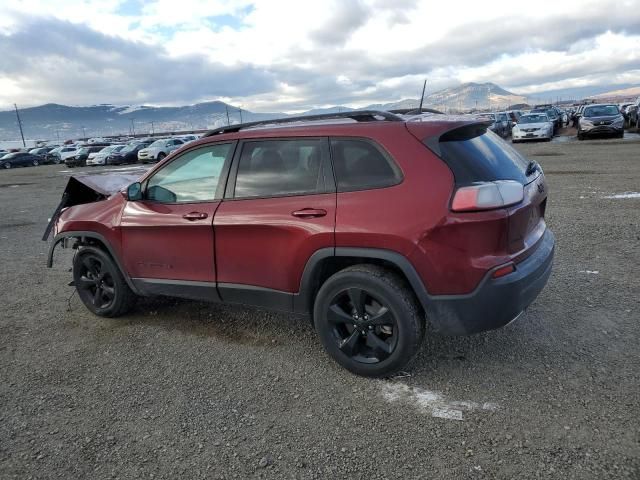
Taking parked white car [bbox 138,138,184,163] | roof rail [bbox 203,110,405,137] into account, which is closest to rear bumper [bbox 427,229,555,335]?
roof rail [bbox 203,110,405,137]

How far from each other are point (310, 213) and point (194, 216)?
1.06 m

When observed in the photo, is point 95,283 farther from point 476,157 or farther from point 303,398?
point 476,157

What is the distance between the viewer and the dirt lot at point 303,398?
8.30ft

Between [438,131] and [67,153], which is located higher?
[438,131]

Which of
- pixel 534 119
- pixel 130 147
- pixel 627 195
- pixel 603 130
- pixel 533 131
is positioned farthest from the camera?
pixel 130 147

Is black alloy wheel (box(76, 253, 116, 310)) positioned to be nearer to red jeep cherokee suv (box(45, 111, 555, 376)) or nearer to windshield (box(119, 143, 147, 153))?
red jeep cherokee suv (box(45, 111, 555, 376))

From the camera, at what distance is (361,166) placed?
3148 millimetres

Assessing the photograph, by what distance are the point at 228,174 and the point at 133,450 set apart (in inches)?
77.9

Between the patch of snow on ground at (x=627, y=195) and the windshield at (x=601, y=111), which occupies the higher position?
the windshield at (x=601, y=111)

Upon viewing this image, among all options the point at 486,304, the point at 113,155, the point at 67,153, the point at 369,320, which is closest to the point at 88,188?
the point at 369,320

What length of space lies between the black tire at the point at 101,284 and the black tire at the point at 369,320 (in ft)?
6.96

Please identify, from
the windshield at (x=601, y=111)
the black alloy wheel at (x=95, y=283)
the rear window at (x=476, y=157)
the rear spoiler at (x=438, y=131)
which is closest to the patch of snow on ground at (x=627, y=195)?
the rear window at (x=476, y=157)

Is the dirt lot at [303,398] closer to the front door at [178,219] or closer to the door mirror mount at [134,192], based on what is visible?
the front door at [178,219]

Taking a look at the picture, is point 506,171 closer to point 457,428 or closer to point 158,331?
point 457,428
